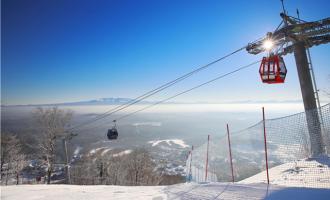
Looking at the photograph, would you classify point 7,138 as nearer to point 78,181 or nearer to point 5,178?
point 5,178

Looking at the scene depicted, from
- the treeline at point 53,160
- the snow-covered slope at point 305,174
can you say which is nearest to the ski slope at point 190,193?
the snow-covered slope at point 305,174

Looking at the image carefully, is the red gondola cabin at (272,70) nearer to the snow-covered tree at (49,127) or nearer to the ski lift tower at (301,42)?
the ski lift tower at (301,42)

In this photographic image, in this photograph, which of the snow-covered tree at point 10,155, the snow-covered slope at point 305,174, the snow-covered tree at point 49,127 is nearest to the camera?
the snow-covered slope at point 305,174

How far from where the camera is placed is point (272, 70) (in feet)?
29.7

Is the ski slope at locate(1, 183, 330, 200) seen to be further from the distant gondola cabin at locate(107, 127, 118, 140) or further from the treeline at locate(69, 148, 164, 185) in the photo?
the treeline at locate(69, 148, 164, 185)

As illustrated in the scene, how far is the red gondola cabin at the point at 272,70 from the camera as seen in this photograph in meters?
8.99

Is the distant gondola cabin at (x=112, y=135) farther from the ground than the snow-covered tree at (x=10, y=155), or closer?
farther from the ground

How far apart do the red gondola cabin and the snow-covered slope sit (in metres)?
3.62

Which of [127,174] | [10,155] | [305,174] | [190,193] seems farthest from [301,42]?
[10,155]

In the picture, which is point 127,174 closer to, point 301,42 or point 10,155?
point 10,155

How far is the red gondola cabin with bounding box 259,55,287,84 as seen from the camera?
899 centimetres

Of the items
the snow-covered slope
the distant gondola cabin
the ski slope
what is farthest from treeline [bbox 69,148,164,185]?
the ski slope

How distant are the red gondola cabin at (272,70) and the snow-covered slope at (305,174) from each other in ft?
11.9

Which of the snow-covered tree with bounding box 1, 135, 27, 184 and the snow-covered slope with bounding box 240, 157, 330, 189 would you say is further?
the snow-covered tree with bounding box 1, 135, 27, 184
